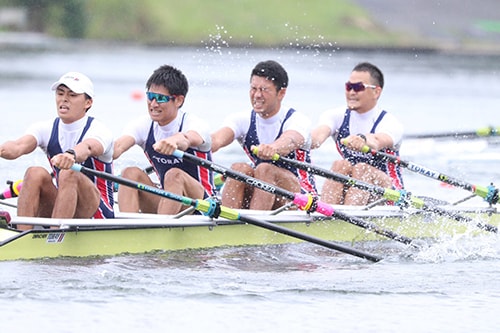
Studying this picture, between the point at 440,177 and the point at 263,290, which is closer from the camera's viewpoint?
the point at 263,290

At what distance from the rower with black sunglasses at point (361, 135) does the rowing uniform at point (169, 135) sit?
51.7 inches

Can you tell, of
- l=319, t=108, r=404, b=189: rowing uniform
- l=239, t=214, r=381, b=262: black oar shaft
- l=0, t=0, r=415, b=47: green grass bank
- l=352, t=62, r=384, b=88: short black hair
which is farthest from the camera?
l=0, t=0, r=415, b=47: green grass bank

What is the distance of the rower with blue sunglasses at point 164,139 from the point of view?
891cm

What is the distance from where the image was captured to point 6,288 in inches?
294

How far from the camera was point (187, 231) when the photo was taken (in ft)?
29.0

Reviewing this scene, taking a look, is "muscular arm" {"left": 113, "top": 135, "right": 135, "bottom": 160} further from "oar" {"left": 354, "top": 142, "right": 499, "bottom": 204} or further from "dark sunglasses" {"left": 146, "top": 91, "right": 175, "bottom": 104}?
"oar" {"left": 354, "top": 142, "right": 499, "bottom": 204}

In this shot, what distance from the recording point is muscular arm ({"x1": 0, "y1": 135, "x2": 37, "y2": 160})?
26.8 feet

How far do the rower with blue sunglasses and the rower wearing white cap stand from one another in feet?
1.19

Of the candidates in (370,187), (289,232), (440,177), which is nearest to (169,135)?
(289,232)

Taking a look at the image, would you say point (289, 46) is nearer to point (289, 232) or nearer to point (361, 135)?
point (361, 135)

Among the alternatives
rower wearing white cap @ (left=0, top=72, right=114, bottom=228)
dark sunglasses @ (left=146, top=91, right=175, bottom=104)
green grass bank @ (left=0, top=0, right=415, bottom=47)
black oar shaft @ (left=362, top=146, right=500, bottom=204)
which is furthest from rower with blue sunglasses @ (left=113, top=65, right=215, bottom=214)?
green grass bank @ (left=0, top=0, right=415, bottom=47)

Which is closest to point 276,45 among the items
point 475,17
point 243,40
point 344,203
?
point 243,40

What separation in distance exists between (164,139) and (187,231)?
0.73m

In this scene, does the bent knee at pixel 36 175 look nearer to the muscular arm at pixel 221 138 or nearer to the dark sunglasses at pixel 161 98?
the dark sunglasses at pixel 161 98
